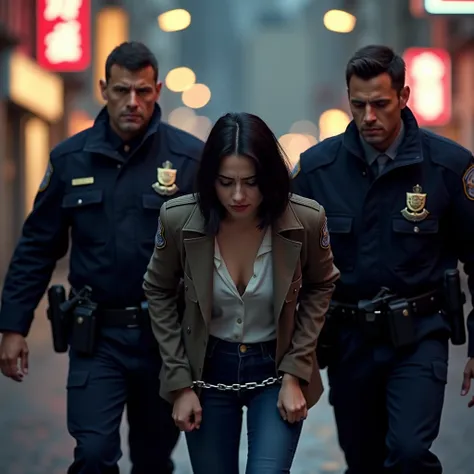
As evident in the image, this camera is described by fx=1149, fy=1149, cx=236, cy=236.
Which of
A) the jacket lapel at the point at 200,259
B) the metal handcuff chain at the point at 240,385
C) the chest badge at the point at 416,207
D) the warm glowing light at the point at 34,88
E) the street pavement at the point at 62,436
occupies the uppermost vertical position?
the warm glowing light at the point at 34,88

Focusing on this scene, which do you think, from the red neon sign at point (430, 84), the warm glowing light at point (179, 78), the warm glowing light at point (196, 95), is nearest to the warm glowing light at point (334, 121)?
the warm glowing light at point (179, 78)

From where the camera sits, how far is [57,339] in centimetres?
521

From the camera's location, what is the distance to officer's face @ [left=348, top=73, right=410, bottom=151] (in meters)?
4.73

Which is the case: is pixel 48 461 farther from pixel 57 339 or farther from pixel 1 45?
pixel 1 45

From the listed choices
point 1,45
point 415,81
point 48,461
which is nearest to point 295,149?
point 415,81

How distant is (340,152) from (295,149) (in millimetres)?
97636

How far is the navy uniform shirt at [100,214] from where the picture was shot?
507 cm

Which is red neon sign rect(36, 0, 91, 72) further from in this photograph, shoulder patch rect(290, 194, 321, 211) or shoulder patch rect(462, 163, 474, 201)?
shoulder patch rect(290, 194, 321, 211)

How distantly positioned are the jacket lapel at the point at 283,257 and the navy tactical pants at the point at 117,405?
1.11 metres

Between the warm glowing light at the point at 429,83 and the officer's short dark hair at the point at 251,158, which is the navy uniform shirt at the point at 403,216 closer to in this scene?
the officer's short dark hair at the point at 251,158

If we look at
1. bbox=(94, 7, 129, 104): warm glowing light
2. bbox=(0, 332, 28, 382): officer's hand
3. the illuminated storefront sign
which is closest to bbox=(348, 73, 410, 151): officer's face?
bbox=(0, 332, 28, 382): officer's hand

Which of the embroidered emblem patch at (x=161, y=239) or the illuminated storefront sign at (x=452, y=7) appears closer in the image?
the embroidered emblem patch at (x=161, y=239)

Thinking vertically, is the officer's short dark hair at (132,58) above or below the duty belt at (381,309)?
above

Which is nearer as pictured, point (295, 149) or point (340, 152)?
point (340, 152)
